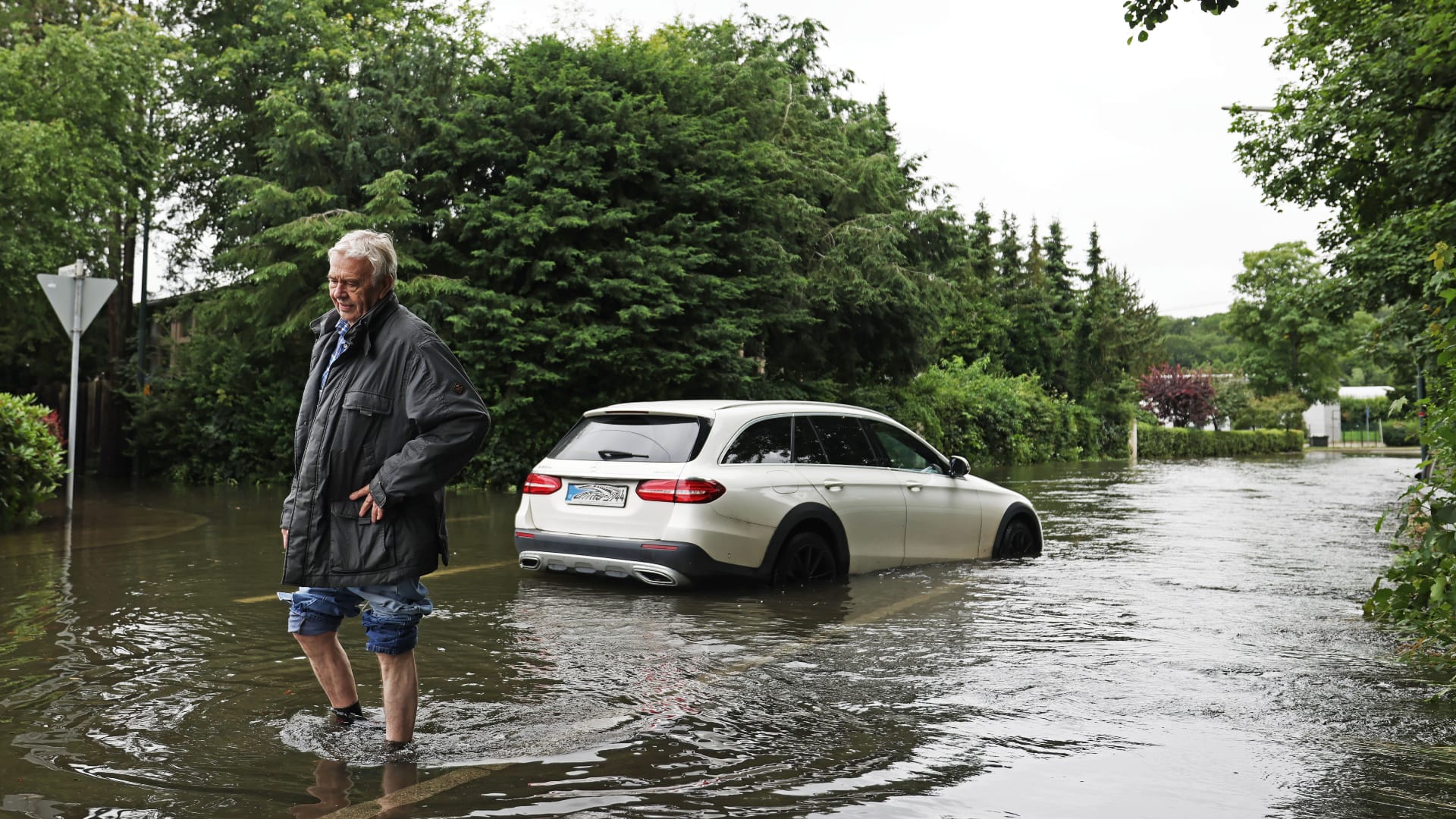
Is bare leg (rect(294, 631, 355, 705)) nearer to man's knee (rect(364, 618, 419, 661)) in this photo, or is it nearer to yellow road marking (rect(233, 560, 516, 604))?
man's knee (rect(364, 618, 419, 661))

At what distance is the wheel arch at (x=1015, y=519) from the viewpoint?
466 inches

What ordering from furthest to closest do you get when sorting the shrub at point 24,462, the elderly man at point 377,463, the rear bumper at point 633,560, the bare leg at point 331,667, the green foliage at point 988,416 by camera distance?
the green foliage at point 988,416, the shrub at point 24,462, the rear bumper at point 633,560, the bare leg at point 331,667, the elderly man at point 377,463

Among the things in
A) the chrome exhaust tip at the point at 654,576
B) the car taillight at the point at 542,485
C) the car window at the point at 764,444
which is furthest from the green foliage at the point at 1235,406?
the chrome exhaust tip at the point at 654,576

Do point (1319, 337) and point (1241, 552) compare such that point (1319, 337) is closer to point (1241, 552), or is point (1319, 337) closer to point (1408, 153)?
point (1408, 153)

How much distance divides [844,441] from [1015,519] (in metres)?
2.51

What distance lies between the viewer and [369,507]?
458 cm

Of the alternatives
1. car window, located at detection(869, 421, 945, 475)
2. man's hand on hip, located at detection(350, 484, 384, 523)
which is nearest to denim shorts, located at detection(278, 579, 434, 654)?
man's hand on hip, located at detection(350, 484, 384, 523)

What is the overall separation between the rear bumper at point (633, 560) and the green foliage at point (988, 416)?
2166 centimetres

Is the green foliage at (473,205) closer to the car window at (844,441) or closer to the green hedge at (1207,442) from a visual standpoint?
the car window at (844,441)

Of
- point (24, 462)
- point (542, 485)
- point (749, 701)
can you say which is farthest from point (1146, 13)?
point (24, 462)

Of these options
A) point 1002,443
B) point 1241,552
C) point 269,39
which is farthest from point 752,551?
point 1002,443

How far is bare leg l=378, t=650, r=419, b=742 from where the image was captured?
15.9 feet

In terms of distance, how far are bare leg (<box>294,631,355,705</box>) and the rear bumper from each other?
3.93m

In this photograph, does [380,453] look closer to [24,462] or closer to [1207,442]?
[24,462]
